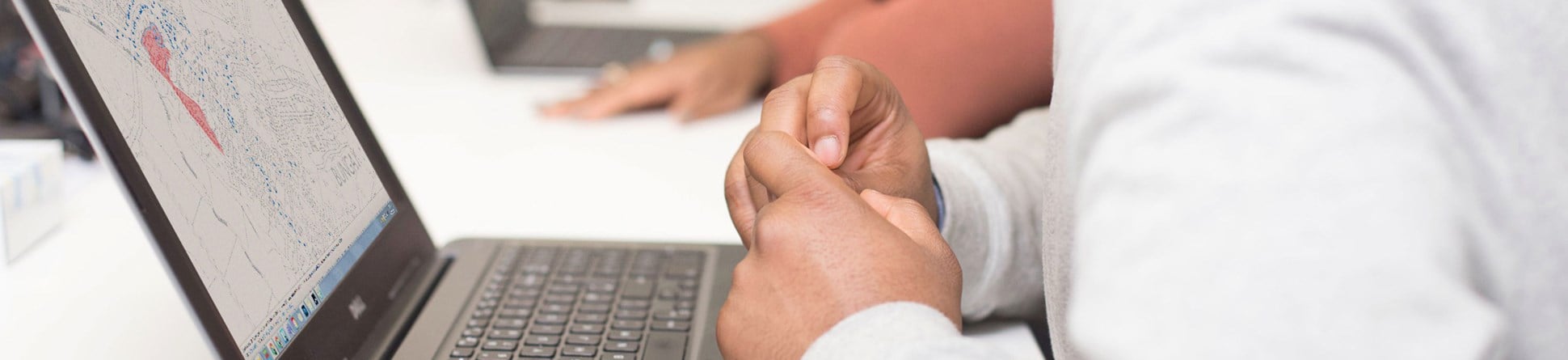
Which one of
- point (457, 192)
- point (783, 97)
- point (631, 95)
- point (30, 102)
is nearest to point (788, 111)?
point (783, 97)

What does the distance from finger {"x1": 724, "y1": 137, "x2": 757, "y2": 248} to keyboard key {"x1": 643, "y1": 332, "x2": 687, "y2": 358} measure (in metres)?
0.07

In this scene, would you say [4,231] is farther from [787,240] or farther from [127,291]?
[787,240]

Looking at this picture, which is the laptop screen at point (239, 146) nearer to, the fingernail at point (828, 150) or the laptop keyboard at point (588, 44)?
the fingernail at point (828, 150)

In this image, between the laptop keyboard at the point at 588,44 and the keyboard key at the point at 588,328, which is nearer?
the keyboard key at the point at 588,328

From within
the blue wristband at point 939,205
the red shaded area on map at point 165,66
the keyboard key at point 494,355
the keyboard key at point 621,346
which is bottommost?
the keyboard key at point 494,355

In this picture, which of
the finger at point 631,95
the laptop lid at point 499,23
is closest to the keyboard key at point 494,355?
the finger at point 631,95

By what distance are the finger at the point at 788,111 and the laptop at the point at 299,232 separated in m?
0.12

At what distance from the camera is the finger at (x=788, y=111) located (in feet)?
1.62

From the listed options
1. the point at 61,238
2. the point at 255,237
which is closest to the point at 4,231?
the point at 61,238

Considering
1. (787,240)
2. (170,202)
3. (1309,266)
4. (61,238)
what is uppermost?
(1309,266)

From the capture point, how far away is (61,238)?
0.71 m

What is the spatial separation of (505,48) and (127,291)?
606 millimetres

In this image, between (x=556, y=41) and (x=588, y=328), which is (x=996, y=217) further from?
(x=556, y=41)

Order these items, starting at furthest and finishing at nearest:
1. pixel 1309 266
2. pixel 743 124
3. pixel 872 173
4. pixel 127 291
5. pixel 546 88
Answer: pixel 546 88, pixel 743 124, pixel 127 291, pixel 872 173, pixel 1309 266
